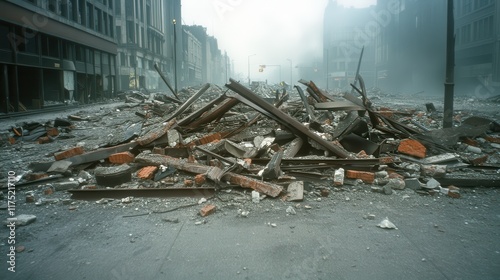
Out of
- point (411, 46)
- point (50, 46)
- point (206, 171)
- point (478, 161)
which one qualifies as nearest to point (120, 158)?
point (206, 171)

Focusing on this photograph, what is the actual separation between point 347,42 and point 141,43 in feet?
198

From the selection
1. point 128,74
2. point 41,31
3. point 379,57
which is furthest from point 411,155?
point 379,57

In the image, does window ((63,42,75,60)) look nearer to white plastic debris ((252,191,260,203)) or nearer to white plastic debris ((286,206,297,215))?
white plastic debris ((252,191,260,203))

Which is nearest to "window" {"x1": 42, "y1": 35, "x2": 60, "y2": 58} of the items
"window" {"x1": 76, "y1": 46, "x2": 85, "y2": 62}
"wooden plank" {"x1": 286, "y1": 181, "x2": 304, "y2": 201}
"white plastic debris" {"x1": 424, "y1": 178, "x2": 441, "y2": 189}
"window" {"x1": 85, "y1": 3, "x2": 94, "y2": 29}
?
"window" {"x1": 76, "y1": 46, "x2": 85, "y2": 62}

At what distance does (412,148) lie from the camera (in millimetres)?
5566

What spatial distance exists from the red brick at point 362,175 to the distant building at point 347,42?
3151 inches

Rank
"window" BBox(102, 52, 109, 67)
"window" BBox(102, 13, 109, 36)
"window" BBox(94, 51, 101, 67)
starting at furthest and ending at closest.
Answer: "window" BBox(102, 13, 109, 36) → "window" BBox(102, 52, 109, 67) → "window" BBox(94, 51, 101, 67)

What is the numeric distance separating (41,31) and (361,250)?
74.9 feet

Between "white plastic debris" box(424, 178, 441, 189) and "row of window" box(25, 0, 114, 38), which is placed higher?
"row of window" box(25, 0, 114, 38)

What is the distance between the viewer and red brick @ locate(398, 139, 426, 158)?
5477 millimetres

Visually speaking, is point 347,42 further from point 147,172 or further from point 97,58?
point 147,172

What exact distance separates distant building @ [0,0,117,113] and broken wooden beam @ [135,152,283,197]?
1467 centimetres

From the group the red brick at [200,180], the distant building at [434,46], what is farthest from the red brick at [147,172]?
the distant building at [434,46]

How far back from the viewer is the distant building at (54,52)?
641 inches
